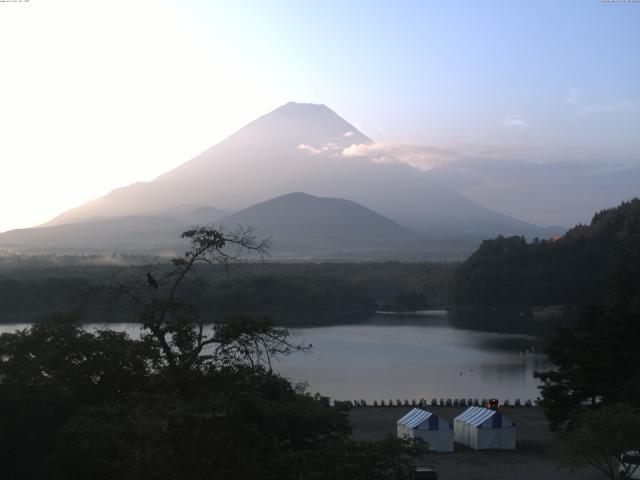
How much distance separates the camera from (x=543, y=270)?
4534cm

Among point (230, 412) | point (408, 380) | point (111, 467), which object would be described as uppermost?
point (230, 412)

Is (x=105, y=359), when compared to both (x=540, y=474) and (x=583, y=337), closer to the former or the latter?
(x=540, y=474)

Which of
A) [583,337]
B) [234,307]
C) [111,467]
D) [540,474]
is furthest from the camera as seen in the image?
[234,307]

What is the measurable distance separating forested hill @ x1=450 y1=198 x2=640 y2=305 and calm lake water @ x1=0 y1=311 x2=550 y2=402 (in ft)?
25.9

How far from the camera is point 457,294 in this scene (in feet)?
155

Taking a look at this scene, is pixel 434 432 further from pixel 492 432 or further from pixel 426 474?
pixel 426 474

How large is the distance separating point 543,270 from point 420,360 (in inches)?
897

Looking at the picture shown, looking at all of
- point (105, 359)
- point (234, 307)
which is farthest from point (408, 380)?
point (234, 307)

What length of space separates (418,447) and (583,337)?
7421 mm

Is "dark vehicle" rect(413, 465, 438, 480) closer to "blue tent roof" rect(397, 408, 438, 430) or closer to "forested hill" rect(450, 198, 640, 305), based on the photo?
"blue tent roof" rect(397, 408, 438, 430)

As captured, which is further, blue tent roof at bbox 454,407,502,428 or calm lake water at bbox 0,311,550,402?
calm lake water at bbox 0,311,550,402

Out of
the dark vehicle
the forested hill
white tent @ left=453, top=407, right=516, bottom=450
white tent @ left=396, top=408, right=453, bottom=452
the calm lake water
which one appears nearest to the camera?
the dark vehicle

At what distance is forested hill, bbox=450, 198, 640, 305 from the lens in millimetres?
44500

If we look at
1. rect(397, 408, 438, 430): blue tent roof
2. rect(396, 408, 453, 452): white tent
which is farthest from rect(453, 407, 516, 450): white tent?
rect(397, 408, 438, 430): blue tent roof
